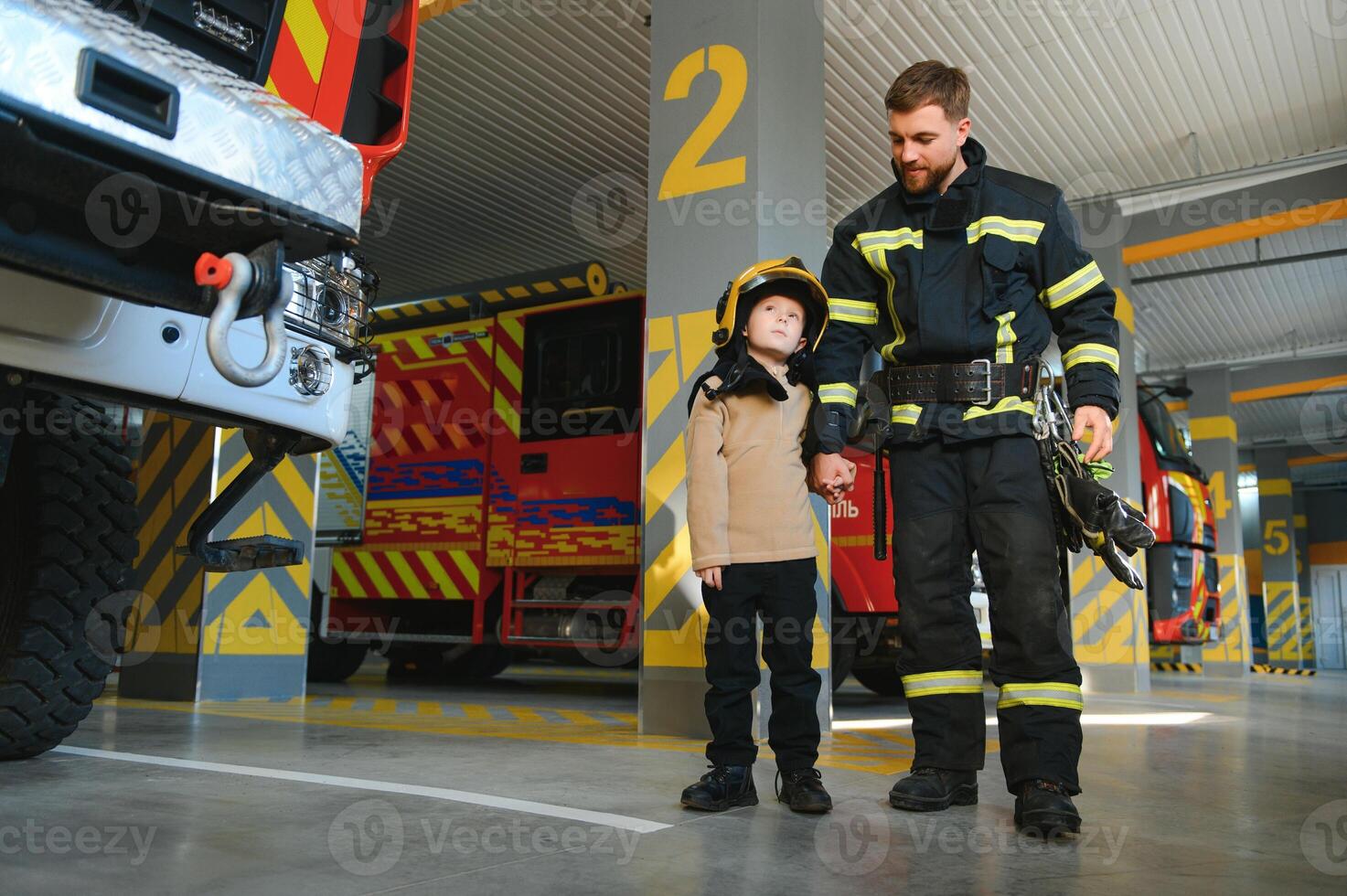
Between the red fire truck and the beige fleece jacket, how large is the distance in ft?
25.1

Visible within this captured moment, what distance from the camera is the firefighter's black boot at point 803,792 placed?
2.35 meters

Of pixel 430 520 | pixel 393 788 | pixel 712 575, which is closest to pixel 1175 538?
pixel 430 520

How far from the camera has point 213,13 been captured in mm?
1765

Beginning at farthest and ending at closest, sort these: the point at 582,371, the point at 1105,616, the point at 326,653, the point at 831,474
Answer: the point at 1105,616 < the point at 326,653 < the point at 582,371 < the point at 831,474

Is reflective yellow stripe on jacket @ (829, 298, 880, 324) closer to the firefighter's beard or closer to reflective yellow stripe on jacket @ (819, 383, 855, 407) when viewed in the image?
reflective yellow stripe on jacket @ (819, 383, 855, 407)

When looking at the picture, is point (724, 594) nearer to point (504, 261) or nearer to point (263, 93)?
point (263, 93)

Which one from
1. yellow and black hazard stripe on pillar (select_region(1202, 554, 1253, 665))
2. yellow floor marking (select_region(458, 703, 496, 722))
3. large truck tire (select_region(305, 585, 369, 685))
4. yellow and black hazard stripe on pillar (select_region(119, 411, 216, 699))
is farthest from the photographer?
yellow and black hazard stripe on pillar (select_region(1202, 554, 1253, 665))

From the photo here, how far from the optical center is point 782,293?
2707 mm

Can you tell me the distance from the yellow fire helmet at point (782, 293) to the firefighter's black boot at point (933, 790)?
1.16m

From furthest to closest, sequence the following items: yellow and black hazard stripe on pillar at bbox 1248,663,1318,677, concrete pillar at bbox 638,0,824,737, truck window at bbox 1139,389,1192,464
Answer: yellow and black hazard stripe on pillar at bbox 1248,663,1318,677 → truck window at bbox 1139,389,1192,464 → concrete pillar at bbox 638,0,824,737

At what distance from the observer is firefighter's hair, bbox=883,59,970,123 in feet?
8.36

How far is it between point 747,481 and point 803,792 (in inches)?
30.5

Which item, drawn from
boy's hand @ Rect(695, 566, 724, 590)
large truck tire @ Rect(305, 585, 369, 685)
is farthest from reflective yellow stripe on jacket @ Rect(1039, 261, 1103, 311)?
large truck tire @ Rect(305, 585, 369, 685)

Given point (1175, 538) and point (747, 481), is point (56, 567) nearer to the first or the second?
point (747, 481)
